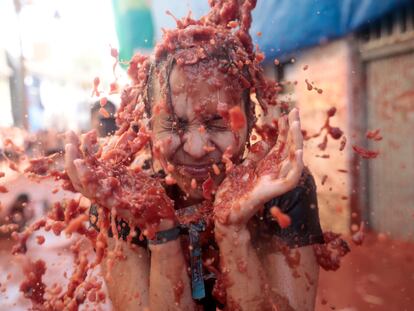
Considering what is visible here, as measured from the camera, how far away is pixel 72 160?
138 centimetres

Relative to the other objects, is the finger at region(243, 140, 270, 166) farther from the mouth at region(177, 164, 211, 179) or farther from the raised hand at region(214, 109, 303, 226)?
the mouth at region(177, 164, 211, 179)

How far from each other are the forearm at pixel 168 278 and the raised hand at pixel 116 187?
107 mm

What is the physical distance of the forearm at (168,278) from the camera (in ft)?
5.30

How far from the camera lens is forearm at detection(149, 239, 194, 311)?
1.62m

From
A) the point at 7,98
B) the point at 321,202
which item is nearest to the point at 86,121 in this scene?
the point at 321,202

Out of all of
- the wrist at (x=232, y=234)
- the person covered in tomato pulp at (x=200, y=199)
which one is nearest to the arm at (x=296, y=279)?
the person covered in tomato pulp at (x=200, y=199)

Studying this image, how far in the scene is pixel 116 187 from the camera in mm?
1482

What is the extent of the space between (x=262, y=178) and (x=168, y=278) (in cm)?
59

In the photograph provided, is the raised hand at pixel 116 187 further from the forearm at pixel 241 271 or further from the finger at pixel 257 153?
the finger at pixel 257 153

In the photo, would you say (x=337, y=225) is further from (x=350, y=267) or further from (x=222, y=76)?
(x=222, y=76)

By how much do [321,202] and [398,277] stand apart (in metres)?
1.26

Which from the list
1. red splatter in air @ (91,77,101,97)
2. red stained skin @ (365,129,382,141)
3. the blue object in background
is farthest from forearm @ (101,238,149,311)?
red stained skin @ (365,129,382,141)

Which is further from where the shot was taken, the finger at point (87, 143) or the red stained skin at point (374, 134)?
the red stained skin at point (374, 134)

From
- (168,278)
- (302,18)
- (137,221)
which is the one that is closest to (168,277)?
(168,278)
